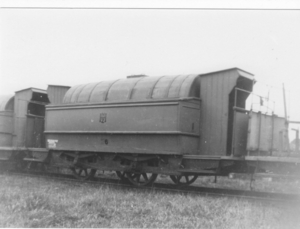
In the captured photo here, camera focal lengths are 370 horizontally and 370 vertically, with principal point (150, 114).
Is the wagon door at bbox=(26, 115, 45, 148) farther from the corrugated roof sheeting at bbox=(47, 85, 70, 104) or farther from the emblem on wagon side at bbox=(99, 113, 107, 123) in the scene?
the emblem on wagon side at bbox=(99, 113, 107, 123)

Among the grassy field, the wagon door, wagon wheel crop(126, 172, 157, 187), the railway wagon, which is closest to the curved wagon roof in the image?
the railway wagon

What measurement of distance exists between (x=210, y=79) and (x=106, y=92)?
3.26 meters

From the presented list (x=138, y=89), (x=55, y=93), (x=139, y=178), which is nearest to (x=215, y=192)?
(x=139, y=178)

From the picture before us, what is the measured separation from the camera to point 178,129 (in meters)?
9.09

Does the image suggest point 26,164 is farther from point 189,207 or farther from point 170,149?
point 189,207

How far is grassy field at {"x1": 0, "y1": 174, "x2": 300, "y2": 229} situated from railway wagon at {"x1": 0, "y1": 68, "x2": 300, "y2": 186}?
5.07ft

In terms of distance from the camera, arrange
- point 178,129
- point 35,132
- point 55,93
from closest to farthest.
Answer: point 178,129 → point 55,93 → point 35,132

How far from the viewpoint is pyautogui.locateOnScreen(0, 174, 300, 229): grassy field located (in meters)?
5.59

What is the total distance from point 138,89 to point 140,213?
4.62 metres

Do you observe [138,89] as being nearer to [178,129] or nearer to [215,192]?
[178,129]

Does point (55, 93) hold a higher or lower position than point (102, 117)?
higher

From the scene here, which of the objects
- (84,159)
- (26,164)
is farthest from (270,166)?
(26,164)

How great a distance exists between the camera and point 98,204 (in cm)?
677

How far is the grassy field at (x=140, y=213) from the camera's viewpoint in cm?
559
